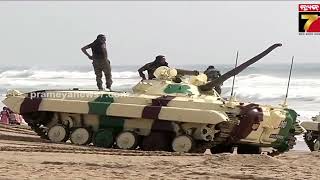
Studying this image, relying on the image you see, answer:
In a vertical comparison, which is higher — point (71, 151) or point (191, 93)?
point (191, 93)

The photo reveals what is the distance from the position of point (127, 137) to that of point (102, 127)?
2.32 ft

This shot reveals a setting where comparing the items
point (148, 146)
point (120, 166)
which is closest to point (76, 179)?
point (120, 166)

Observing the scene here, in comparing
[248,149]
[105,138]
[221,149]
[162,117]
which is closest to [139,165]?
[162,117]

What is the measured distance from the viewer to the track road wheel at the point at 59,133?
14836 mm

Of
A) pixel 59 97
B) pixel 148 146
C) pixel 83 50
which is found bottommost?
pixel 148 146

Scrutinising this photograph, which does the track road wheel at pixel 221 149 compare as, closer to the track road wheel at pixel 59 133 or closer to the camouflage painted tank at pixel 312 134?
the track road wheel at pixel 59 133

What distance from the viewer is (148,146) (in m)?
14.1

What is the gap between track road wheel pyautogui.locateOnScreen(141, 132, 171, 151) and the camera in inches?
548

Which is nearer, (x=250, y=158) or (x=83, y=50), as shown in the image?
(x=250, y=158)

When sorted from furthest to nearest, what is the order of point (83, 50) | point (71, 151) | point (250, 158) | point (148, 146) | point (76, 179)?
1. point (83, 50)
2. point (148, 146)
3. point (71, 151)
4. point (250, 158)
5. point (76, 179)

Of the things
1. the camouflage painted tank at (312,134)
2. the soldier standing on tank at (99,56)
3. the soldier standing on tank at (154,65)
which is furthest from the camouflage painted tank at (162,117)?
the camouflage painted tank at (312,134)

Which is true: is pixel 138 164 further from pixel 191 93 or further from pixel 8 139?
pixel 8 139

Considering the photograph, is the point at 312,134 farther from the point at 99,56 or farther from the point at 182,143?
the point at 182,143

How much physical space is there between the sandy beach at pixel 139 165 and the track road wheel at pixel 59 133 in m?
2.18
